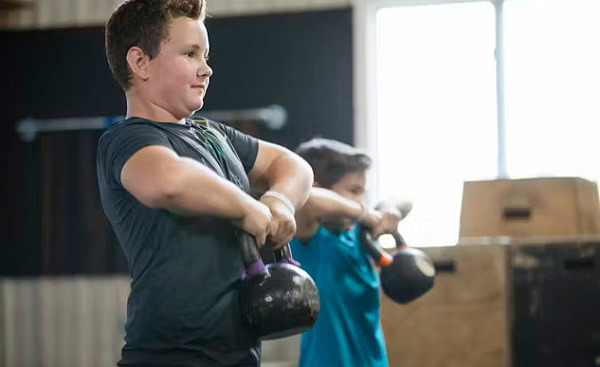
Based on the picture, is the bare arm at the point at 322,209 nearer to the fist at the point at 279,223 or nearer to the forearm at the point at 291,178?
the forearm at the point at 291,178

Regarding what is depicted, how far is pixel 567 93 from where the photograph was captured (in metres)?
4.78

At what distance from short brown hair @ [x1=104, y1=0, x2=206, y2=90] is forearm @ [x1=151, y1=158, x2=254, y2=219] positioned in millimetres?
231

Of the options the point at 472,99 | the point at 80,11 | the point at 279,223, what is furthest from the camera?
the point at 80,11

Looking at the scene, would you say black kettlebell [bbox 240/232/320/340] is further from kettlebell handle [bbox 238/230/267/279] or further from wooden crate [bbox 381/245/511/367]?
wooden crate [bbox 381/245/511/367]

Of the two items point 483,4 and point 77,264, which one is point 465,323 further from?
point 77,264

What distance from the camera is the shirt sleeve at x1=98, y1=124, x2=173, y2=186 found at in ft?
4.25

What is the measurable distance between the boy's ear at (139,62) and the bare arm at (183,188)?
17cm

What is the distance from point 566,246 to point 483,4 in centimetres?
175

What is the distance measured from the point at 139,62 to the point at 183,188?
0.27 meters

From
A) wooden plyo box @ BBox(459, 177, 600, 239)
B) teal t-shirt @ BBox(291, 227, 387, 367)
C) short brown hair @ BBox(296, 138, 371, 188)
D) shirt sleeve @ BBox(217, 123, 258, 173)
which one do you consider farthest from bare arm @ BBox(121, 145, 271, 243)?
wooden plyo box @ BBox(459, 177, 600, 239)

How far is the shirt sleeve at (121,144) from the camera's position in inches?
51.0

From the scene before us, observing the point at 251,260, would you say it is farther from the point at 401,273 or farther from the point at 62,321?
the point at 62,321

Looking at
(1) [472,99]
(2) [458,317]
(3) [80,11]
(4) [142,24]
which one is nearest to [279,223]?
(4) [142,24]

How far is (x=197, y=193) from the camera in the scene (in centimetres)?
123
